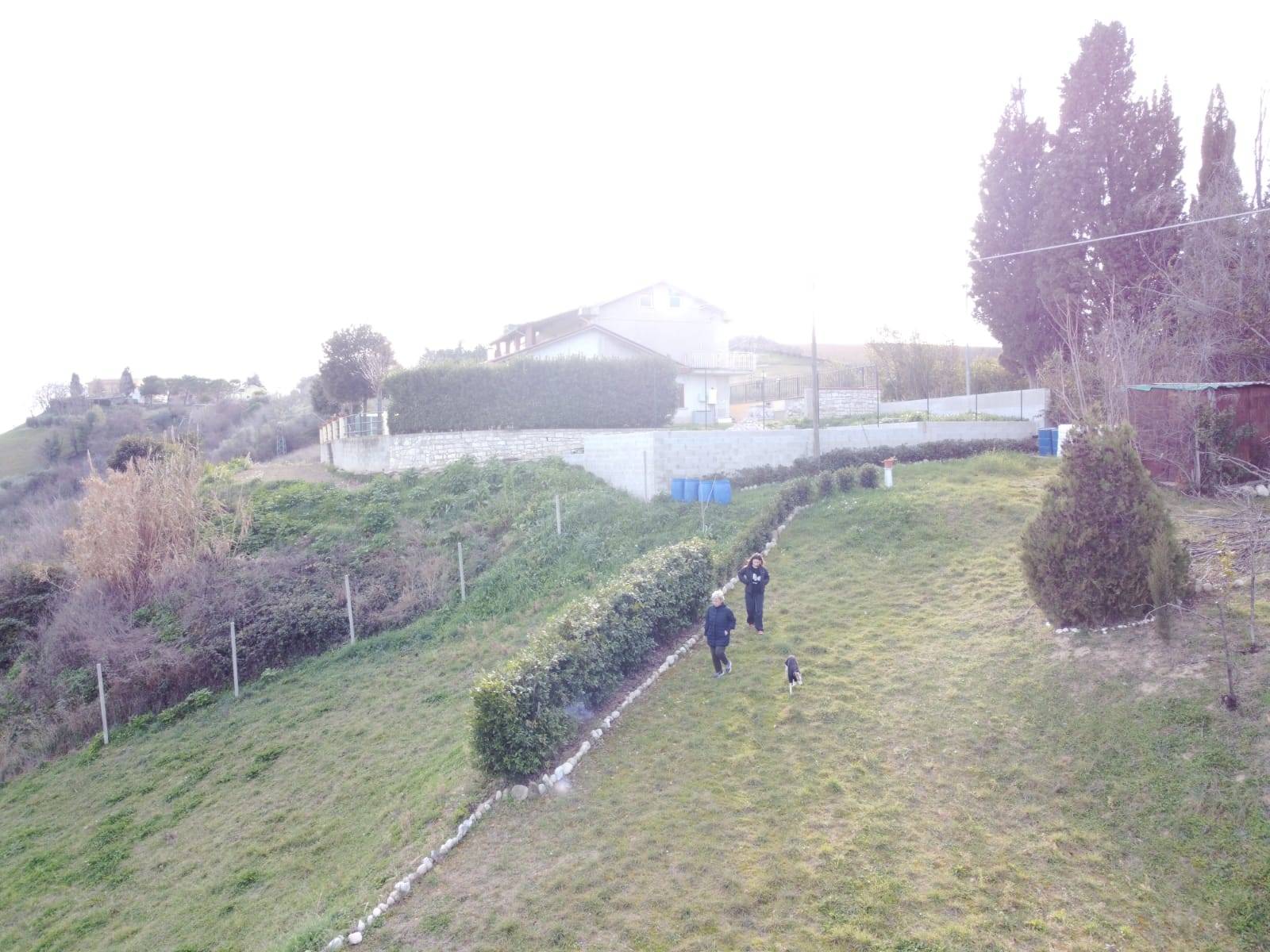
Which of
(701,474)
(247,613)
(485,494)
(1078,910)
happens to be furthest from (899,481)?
(247,613)

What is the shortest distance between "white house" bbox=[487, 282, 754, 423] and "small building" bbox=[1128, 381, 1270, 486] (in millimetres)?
18703

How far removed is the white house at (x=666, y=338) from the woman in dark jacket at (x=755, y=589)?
74.3ft

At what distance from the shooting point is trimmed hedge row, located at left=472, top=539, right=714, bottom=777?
895 cm

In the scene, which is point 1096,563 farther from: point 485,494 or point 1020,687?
point 485,494

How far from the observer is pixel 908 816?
7.57 m

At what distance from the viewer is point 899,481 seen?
776 inches

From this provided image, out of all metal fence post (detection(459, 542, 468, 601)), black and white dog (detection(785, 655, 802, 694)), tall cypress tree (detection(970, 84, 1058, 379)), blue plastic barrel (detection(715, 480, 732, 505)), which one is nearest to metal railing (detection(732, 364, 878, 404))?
tall cypress tree (detection(970, 84, 1058, 379))

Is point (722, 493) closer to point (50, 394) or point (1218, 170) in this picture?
point (1218, 170)

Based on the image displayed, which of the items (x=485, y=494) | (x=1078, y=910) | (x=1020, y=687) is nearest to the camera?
(x=1078, y=910)

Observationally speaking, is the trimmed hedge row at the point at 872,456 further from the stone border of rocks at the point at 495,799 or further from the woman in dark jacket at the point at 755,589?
the stone border of rocks at the point at 495,799

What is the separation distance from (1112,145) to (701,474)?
17540 millimetres

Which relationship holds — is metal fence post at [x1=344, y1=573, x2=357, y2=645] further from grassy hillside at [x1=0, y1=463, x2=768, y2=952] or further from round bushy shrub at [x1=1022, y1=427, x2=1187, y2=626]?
round bushy shrub at [x1=1022, y1=427, x2=1187, y2=626]

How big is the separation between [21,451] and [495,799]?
58550mm


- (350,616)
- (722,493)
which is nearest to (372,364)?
(350,616)
